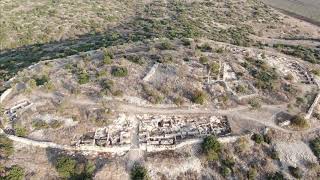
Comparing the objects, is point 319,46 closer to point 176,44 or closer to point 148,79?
point 176,44

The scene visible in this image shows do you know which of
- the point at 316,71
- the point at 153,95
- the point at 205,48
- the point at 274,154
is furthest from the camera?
the point at 205,48

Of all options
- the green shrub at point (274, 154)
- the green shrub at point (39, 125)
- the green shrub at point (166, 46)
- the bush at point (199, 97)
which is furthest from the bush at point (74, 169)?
the green shrub at point (166, 46)

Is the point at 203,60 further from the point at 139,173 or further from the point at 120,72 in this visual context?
the point at 139,173

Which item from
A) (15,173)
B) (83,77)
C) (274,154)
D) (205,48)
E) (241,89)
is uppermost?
(241,89)

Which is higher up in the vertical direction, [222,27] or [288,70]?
[288,70]

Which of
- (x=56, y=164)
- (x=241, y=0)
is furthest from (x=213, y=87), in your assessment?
(x=241, y=0)

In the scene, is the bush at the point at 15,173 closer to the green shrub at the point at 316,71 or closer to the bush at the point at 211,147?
the bush at the point at 211,147

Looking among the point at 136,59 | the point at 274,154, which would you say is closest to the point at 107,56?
the point at 136,59
